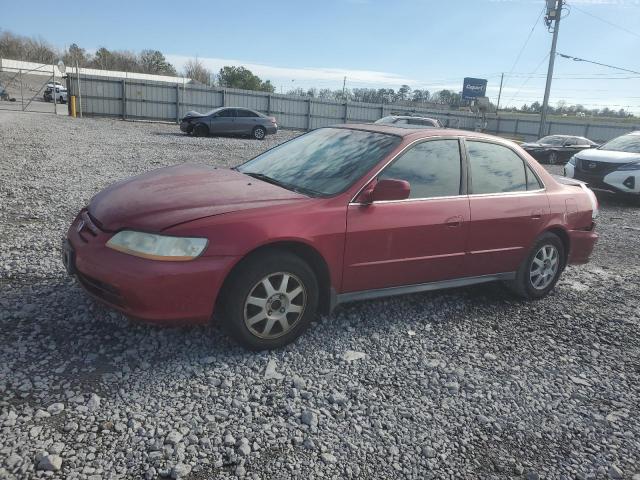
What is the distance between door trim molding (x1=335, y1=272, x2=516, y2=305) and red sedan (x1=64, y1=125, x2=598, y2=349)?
12 millimetres

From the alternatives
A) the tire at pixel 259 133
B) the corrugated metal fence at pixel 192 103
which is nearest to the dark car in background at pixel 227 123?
the tire at pixel 259 133

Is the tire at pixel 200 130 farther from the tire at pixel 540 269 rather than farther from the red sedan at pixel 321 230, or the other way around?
the tire at pixel 540 269

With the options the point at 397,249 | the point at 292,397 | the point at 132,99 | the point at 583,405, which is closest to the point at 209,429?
the point at 292,397

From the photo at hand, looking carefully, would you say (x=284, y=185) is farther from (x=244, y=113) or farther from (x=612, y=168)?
(x=244, y=113)

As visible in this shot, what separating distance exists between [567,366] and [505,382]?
0.66 m

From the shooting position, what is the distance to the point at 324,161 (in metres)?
4.06

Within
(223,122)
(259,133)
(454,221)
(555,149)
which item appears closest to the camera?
(454,221)

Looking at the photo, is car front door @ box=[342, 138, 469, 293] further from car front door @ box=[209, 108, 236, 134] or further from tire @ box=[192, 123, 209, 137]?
car front door @ box=[209, 108, 236, 134]

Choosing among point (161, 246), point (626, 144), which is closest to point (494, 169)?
point (161, 246)

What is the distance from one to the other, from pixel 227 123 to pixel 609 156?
1569 cm

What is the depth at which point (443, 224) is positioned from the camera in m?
3.99

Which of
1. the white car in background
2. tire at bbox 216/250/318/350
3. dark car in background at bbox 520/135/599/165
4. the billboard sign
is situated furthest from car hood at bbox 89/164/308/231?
the billboard sign

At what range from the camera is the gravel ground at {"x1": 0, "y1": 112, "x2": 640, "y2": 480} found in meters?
2.45

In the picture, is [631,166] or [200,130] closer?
[631,166]
